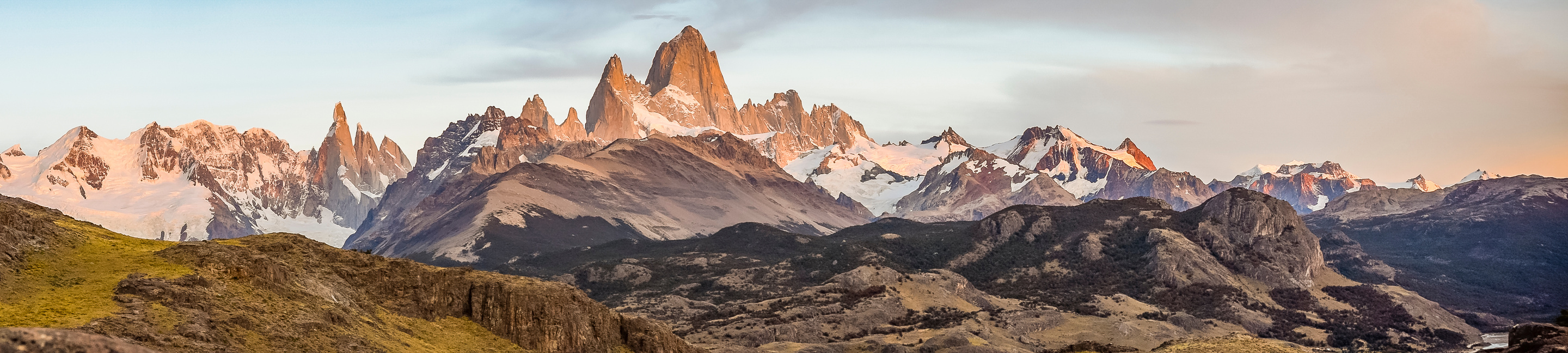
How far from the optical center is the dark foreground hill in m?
84.6

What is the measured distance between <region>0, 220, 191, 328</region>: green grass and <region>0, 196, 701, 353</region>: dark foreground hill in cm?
15

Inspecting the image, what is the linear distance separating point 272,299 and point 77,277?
13.6 m

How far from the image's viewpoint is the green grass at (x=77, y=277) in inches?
3110

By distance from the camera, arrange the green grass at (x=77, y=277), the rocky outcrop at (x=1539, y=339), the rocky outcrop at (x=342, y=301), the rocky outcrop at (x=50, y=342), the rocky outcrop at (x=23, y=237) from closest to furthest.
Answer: the rocky outcrop at (x=50, y=342), the green grass at (x=77, y=277), the rocky outcrop at (x=23, y=237), the rocky outcrop at (x=342, y=301), the rocky outcrop at (x=1539, y=339)

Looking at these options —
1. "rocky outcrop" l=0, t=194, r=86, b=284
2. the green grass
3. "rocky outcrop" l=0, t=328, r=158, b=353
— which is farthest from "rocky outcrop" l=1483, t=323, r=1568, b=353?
"rocky outcrop" l=0, t=194, r=86, b=284

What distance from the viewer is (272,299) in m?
98.8

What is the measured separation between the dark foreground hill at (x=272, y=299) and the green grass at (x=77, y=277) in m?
0.15

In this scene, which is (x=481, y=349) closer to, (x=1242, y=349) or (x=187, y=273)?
(x=187, y=273)

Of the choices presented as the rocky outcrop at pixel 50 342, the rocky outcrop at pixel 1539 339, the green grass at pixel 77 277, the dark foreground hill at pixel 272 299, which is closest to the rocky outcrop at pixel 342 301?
the dark foreground hill at pixel 272 299

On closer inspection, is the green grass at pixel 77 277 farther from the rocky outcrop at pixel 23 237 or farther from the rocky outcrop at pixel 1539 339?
the rocky outcrop at pixel 1539 339

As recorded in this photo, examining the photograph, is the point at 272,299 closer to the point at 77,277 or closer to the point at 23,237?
the point at 77,277

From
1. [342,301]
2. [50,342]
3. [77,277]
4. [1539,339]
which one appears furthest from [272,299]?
[1539,339]

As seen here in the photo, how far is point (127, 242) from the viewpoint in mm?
102812

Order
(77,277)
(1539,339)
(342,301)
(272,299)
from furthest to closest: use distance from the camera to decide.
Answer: (342,301) → (1539,339) → (272,299) → (77,277)
